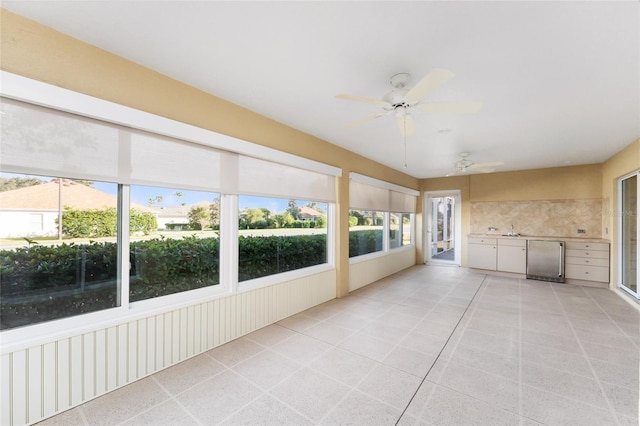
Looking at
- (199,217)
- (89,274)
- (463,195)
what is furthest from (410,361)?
(463,195)

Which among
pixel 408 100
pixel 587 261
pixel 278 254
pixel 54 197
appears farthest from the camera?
pixel 587 261

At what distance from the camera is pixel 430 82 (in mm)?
1639

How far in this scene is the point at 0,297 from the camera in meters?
1.68

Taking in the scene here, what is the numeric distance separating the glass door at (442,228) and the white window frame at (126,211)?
222 inches

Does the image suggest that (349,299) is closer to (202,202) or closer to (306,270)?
(306,270)

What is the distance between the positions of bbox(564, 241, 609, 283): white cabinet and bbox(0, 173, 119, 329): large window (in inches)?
292

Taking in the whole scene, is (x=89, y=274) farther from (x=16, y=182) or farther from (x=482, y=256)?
(x=482, y=256)

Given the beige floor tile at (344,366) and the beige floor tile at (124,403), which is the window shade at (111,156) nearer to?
the beige floor tile at (124,403)

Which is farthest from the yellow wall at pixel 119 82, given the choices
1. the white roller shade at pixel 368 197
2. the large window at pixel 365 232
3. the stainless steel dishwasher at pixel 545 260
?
the stainless steel dishwasher at pixel 545 260

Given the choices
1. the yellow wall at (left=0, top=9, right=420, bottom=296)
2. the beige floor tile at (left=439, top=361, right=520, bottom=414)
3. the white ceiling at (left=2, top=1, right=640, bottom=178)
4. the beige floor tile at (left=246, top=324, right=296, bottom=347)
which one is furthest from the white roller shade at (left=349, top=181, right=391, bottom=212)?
the beige floor tile at (left=439, top=361, right=520, bottom=414)

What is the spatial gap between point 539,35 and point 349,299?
3766mm

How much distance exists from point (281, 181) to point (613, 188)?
20.0 feet

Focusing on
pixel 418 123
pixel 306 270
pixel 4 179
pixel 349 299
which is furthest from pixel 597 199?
pixel 4 179

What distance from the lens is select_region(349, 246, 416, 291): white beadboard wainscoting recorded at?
191 inches
